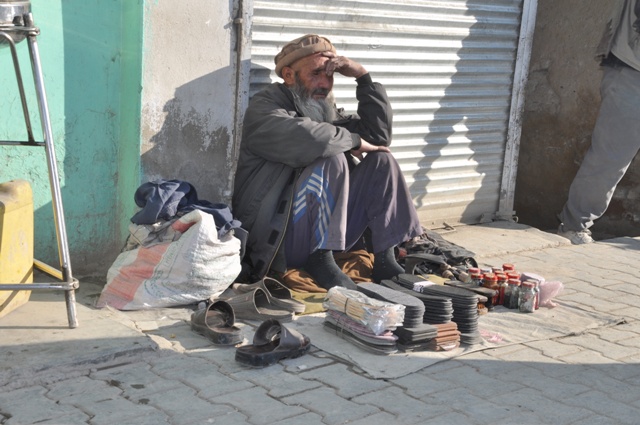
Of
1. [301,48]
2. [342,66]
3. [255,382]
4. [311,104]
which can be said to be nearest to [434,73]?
[342,66]

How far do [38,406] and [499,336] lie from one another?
2.33 metres

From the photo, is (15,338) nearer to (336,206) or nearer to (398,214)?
(336,206)

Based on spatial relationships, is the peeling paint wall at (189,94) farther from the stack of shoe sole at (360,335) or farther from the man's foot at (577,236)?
the man's foot at (577,236)

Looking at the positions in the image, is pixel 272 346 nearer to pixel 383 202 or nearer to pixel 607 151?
pixel 383 202

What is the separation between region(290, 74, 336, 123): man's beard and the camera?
5.46m

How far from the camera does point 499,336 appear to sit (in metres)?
4.70

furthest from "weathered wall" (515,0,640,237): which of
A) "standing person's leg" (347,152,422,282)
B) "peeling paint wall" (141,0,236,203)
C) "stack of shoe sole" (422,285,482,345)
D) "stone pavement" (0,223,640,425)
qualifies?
"stack of shoe sole" (422,285,482,345)

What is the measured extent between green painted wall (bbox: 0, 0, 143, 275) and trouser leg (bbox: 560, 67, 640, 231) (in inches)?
143

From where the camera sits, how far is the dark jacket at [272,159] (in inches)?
201

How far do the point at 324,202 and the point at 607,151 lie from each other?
9.20 feet

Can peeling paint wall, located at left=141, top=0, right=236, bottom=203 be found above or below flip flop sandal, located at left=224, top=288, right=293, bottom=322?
above

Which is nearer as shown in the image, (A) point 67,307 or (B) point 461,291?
(A) point 67,307

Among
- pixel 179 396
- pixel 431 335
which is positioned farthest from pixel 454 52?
pixel 179 396

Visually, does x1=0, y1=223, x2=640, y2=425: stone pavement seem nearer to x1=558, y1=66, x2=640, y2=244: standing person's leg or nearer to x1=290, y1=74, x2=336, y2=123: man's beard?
x1=290, y1=74, x2=336, y2=123: man's beard
